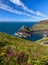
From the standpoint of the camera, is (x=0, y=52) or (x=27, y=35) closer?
(x=0, y=52)

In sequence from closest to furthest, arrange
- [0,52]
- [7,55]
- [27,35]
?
1. [7,55]
2. [0,52]
3. [27,35]

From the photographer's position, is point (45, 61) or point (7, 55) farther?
point (7, 55)

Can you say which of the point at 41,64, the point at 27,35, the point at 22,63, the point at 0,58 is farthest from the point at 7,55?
the point at 27,35

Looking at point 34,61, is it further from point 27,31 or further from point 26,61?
point 27,31

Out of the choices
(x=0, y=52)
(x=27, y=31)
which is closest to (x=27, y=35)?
(x=27, y=31)

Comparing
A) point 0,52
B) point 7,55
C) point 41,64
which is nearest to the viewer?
point 41,64

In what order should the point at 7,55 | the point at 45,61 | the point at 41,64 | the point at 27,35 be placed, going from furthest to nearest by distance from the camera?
the point at 27,35 → the point at 7,55 → the point at 45,61 → the point at 41,64

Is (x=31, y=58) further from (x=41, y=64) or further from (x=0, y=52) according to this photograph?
(x=0, y=52)

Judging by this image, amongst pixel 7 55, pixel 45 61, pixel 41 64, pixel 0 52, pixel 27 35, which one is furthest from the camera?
pixel 27 35

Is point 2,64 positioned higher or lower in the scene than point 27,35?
higher
